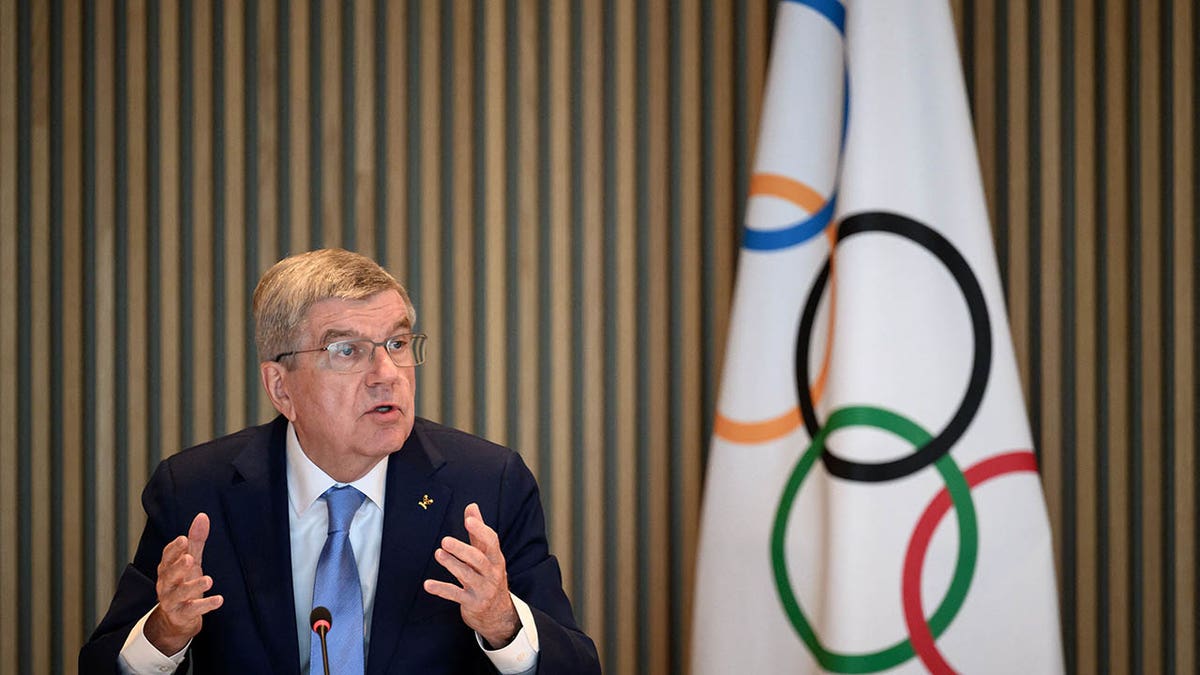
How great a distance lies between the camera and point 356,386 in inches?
87.5

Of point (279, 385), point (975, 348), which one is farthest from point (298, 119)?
point (975, 348)

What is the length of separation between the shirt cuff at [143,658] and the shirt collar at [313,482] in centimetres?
32

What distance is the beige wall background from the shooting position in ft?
11.4

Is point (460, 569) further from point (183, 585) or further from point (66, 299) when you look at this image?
point (66, 299)

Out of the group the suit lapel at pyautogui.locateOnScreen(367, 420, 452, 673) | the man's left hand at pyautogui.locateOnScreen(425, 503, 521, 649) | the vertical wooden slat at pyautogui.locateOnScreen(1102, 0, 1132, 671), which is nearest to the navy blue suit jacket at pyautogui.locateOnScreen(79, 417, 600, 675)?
the suit lapel at pyautogui.locateOnScreen(367, 420, 452, 673)

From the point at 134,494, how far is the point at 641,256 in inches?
59.8

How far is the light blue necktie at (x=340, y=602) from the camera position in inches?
84.4

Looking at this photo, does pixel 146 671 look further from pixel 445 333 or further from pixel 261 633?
pixel 445 333

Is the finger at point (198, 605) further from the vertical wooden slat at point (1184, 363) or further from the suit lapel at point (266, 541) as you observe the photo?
the vertical wooden slat at point (1184, 363)

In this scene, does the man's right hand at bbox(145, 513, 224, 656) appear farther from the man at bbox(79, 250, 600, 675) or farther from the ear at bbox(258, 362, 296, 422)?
the ear at bbox(258, 362, 296, 422)

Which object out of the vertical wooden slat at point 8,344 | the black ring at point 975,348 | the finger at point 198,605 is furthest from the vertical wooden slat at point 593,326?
the finger at point 198,605

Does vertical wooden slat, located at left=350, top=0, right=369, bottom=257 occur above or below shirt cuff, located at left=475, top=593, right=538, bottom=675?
above

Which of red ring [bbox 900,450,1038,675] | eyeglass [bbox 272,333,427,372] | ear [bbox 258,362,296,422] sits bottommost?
red ring [bbox 900,450,1038,675]

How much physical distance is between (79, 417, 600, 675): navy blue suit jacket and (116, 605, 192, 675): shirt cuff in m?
0.03
